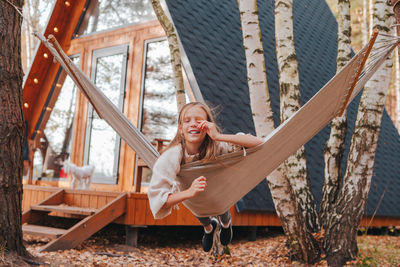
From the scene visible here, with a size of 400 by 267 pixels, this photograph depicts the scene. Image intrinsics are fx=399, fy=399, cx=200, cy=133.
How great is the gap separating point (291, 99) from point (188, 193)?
2.08 m

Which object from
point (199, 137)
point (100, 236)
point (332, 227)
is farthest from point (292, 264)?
point (100, 236)

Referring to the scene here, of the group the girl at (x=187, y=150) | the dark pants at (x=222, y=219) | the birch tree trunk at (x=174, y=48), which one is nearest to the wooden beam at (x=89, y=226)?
the birch tree trunk at (x=174, y=48)

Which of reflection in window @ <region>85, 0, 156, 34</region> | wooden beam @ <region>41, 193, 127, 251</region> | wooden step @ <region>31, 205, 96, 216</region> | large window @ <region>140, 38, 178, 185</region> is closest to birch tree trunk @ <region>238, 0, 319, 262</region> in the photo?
wooden beam @ <region>41, 193, 127, 251</region>

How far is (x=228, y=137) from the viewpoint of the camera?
196 cm

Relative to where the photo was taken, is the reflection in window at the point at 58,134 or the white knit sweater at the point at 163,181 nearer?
the white knit sweater at the point at 163,181

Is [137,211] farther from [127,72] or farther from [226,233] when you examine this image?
[127,72]

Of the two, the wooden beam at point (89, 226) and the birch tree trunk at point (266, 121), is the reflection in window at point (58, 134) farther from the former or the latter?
the birch tree trunk at point (266, 121)

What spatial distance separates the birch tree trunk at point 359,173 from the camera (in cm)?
338

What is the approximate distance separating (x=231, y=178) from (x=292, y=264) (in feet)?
5.67

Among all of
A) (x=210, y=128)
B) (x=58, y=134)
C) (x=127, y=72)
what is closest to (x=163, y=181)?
(x=210, y=128)

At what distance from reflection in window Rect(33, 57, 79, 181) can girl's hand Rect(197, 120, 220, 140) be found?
5.13m

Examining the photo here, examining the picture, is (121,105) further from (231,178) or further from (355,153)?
(231,178)

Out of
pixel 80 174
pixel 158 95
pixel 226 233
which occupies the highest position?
pixel 158 95

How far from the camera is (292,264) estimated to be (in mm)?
3525
